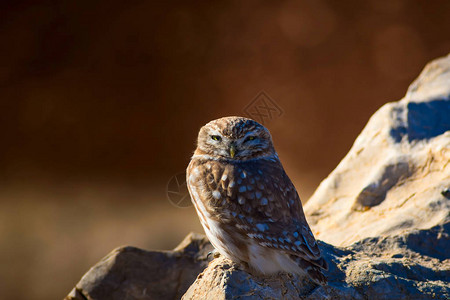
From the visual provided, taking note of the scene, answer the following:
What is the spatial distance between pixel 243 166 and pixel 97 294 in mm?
1658

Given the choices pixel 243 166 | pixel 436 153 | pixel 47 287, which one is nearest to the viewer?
pixel 243 166

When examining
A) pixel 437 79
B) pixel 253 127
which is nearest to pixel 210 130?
pixel 253 127

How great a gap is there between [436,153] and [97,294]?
292 cm

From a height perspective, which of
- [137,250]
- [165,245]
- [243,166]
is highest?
[243,166]

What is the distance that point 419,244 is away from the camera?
3.61 meters

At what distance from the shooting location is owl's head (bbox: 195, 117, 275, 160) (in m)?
3.14

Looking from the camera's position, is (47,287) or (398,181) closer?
(398,181)

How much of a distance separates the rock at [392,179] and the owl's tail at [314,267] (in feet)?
3.30

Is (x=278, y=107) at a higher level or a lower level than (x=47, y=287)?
higher

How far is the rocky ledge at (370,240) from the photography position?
3016 mm

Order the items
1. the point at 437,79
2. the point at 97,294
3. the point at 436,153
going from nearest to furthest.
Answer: the point at 97,294 < the point at 436,153 < the point at 437,79

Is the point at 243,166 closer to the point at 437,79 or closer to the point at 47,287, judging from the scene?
the point at 437,79

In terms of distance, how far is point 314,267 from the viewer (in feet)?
9.51

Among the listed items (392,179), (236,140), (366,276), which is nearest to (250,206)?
(236,140)
